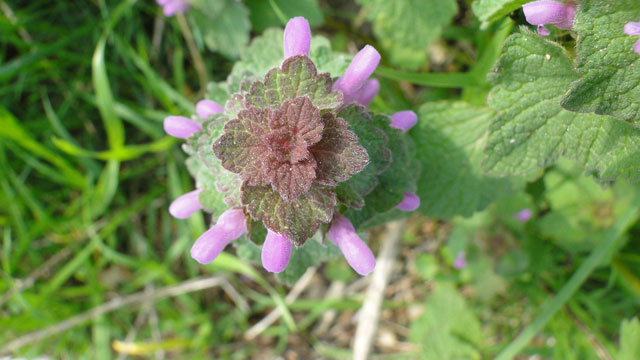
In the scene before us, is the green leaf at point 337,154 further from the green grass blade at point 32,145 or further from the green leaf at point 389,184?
the green grass blade at point 32,145

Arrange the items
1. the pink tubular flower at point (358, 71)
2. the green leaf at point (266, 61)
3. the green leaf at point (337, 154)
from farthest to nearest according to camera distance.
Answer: the green leaf at point (266, 61) < the pink tubular flower at point (358, 71) < the green leaf at point (337, 154)

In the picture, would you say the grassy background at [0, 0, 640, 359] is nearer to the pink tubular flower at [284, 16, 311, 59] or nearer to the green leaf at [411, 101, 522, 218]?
the green leaf at [411, 101, 522, 218]

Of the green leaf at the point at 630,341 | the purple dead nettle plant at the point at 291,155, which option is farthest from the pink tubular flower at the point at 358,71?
the green leaf at the point at 630,341

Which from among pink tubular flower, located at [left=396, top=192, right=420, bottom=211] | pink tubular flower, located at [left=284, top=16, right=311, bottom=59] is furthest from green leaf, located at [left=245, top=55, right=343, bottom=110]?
pink tubular flower, located at [left=396, top=192, right=420, bottom=211]

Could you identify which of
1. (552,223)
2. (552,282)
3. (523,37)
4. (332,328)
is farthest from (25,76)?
(552,282)

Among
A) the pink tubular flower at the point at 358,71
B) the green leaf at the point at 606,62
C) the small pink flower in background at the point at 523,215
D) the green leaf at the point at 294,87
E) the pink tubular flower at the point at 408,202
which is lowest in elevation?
the small pink flower in background at the point at 523,215

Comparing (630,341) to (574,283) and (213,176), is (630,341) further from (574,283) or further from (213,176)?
(213,176)

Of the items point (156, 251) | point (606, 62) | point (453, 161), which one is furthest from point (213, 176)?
point (156, 251)
